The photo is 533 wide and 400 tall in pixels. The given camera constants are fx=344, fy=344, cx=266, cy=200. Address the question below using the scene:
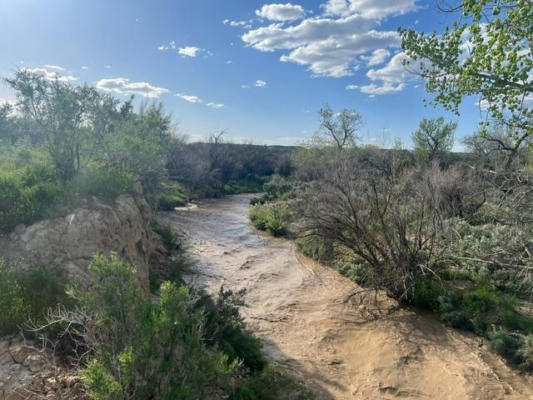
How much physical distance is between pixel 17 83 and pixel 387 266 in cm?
930

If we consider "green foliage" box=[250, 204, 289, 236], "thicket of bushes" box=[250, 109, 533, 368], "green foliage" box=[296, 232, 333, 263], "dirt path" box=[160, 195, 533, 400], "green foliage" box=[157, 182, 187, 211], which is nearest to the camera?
"dirt path" box=[160, 195, 533, 400]

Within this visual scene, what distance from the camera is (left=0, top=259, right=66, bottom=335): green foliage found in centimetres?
400

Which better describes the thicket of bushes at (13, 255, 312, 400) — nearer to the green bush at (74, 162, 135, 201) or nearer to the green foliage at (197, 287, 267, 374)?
the green foliage at (197, 287, 267, 374)

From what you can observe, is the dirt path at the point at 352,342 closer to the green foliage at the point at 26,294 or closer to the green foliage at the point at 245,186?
the green foliage at the point at 26,294

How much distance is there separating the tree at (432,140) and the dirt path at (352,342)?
22.7m

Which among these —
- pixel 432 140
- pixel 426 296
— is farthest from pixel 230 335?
pixel 432 140

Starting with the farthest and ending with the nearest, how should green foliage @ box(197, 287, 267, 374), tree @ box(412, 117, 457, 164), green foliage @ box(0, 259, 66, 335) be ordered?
tree @ box(412, 117, 457, 164), green foliage @ box(197, 287, 267, 374), green foliage @ box(0, 259, 66, 335)

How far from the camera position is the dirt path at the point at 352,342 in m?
5.41

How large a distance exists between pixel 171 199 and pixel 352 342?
16.7 metres

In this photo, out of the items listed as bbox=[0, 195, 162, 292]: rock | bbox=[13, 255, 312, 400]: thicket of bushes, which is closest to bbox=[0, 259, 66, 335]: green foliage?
bbox=[0, 195, 162, 292]: rock

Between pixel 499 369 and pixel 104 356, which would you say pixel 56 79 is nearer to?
pixel 104 356

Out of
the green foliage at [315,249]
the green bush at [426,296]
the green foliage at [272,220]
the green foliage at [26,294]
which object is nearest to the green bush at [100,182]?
the green foliage at [26,294]

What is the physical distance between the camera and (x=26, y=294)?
4301 mm

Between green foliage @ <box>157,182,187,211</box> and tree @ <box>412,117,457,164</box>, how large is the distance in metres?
19.9
